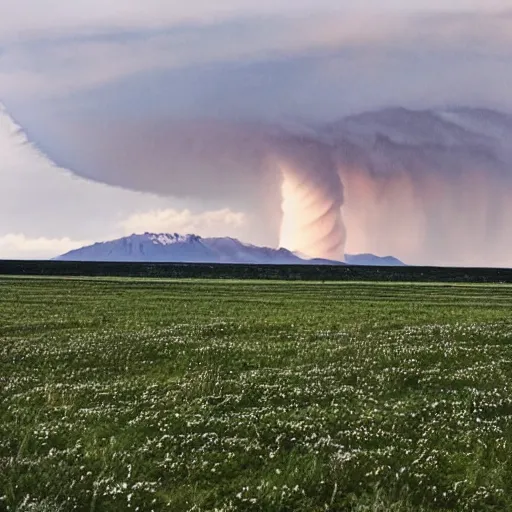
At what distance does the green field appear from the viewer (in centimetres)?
1202

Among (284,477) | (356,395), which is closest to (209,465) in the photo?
(284,477)

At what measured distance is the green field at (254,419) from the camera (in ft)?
39.4

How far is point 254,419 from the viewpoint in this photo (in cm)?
1605

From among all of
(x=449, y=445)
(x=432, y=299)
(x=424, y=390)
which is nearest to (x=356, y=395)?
(x=424, y=390)

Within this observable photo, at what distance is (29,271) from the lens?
399 ft

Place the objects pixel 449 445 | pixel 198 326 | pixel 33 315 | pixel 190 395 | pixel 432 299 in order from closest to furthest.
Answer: pixel 449 445 → pixel 190 395 → pixel 198 326 → pixel 33 315 → pixel 432 299

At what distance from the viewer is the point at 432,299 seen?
6184 centimetres

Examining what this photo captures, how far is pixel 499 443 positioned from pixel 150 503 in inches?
333

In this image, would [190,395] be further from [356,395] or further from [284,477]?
[284,477]

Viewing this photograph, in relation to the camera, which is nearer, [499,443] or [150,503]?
[150,503]

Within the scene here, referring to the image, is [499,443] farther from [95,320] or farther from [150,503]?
[95,320]

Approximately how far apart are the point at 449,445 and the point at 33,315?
30.1 m

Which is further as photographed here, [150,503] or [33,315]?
[33,315]

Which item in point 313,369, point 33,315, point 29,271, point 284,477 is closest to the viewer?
point 284,477
